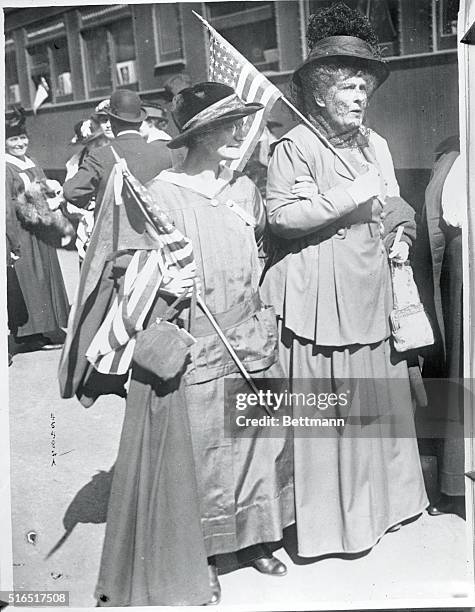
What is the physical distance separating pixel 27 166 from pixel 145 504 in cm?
167

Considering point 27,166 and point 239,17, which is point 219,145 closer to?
point 239,17

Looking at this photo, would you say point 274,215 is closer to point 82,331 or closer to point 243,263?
point 243,263

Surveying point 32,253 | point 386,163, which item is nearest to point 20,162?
point 32,253

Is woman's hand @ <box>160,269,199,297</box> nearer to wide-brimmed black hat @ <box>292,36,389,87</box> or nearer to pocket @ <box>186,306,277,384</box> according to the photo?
pocket @ <box>186,306,277,384</box>

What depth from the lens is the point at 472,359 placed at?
163 inches

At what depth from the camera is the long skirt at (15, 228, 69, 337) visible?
405 centimetres

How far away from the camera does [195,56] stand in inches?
157

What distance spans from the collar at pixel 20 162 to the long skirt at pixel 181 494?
1077 millimetres

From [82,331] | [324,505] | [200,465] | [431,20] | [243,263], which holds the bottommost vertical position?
[324,505]

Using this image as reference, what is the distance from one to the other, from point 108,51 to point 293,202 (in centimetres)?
113

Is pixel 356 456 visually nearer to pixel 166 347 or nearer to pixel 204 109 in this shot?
pixel 166 347

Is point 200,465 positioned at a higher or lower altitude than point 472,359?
lower

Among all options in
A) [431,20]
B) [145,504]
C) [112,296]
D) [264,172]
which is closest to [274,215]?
[264,172]

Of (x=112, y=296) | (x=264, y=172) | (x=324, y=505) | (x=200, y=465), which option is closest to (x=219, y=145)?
(x=264, y=172)
